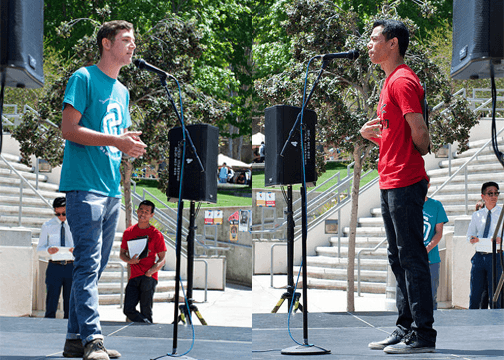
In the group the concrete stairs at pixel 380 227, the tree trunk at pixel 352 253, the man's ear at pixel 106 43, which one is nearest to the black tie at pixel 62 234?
the man's ear at pixel 106 43

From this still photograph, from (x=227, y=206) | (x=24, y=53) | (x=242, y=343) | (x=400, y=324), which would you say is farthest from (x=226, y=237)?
(x=24, y=53)

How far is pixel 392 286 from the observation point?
672 cm

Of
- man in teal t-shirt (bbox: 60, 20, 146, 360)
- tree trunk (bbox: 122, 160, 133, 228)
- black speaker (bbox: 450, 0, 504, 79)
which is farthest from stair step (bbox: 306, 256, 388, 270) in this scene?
man in teal t-shirt (bbox: 60, 20, 146, 360)

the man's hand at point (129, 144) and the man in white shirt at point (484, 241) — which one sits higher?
the man's hand at point (129, 144)

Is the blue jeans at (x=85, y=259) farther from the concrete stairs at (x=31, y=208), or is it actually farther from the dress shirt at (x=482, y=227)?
the dress shirt at (x=482, y=227)

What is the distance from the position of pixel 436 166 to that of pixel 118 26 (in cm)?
770

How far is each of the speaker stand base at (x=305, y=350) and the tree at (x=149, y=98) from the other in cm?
310

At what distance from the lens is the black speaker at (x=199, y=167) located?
3.65m

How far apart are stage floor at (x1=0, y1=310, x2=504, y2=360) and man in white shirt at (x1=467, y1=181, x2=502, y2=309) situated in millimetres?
1779

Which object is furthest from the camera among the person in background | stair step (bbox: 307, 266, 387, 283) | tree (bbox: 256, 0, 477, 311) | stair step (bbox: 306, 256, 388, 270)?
stair step (bbox: 306, 256, 388, 270)

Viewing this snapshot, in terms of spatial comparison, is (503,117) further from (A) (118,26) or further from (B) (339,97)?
(A) (118,26)

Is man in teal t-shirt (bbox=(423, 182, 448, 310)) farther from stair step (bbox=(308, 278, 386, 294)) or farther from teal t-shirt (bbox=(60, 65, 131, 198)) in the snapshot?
teal t-shirt (bbox=(60, 65, 131, 198))

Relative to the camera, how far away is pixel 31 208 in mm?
5250

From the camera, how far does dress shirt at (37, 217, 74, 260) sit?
4.83 metres
